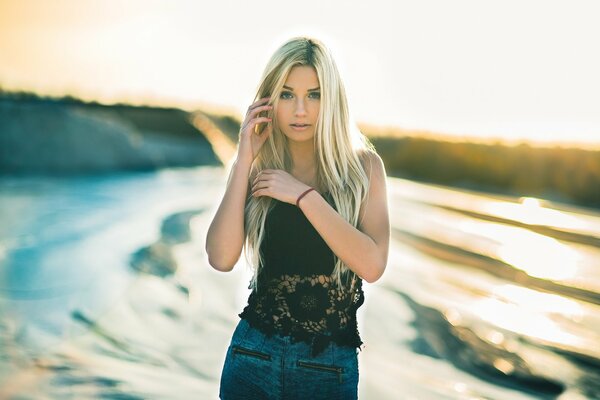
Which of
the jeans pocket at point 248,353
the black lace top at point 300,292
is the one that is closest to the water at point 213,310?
the jeans pocket at point 248,353

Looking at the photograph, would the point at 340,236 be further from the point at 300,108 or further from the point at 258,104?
the point at 258,104

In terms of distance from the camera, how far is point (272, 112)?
2367 millimetres

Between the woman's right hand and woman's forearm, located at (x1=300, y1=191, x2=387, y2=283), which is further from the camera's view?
the woman's right hand

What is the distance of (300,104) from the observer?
7.36ft

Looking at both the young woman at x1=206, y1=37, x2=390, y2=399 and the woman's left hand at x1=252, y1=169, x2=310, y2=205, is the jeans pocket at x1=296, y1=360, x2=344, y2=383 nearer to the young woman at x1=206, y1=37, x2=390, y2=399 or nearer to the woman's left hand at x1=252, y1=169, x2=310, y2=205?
the young woman at x1=206, y1=37, x2=390, y2=399

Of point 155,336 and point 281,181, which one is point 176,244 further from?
point 281,181

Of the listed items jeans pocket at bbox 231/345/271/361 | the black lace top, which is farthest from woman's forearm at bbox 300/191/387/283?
jeans pocket at bbox 231/345/271/361

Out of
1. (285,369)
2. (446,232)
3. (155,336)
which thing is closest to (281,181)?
(285,369)

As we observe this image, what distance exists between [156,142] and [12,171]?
17283 millimetres

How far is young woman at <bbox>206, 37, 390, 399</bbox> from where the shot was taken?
2.12m

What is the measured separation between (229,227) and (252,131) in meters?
0.39

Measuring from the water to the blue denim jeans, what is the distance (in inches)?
115

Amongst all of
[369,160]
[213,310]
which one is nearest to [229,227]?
[369,160]

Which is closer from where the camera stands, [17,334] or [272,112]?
[272,112]
